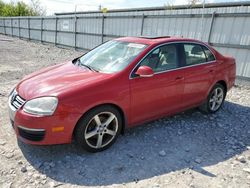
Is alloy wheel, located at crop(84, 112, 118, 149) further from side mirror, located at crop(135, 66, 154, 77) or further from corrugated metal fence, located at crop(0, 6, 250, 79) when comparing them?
corrugated metal fence, located at crop(0, 6, 250, 79)

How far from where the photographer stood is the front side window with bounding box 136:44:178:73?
3.62 meters

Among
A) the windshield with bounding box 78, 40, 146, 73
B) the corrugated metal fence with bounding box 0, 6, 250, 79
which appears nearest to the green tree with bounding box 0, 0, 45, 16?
the corrugated metal fence with bounding box 0, 6, 250, 79

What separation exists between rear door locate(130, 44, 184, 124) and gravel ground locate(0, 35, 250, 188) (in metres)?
0.43

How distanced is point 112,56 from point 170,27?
19.8ft

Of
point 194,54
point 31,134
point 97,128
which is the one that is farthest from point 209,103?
point 31,134

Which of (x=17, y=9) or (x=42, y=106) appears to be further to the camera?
(x=17, y=9)

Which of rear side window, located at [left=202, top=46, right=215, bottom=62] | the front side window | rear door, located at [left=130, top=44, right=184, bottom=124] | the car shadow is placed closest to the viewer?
the car shadow

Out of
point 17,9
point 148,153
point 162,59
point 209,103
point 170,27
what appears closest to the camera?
point 148,153

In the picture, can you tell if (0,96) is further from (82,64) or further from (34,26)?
(34,26)

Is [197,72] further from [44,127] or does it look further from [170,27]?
[170,27]

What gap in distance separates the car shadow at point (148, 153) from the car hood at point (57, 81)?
0.85m

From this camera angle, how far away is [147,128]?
13.4ft

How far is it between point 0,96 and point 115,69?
11.4 feet

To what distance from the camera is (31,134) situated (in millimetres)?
2881
